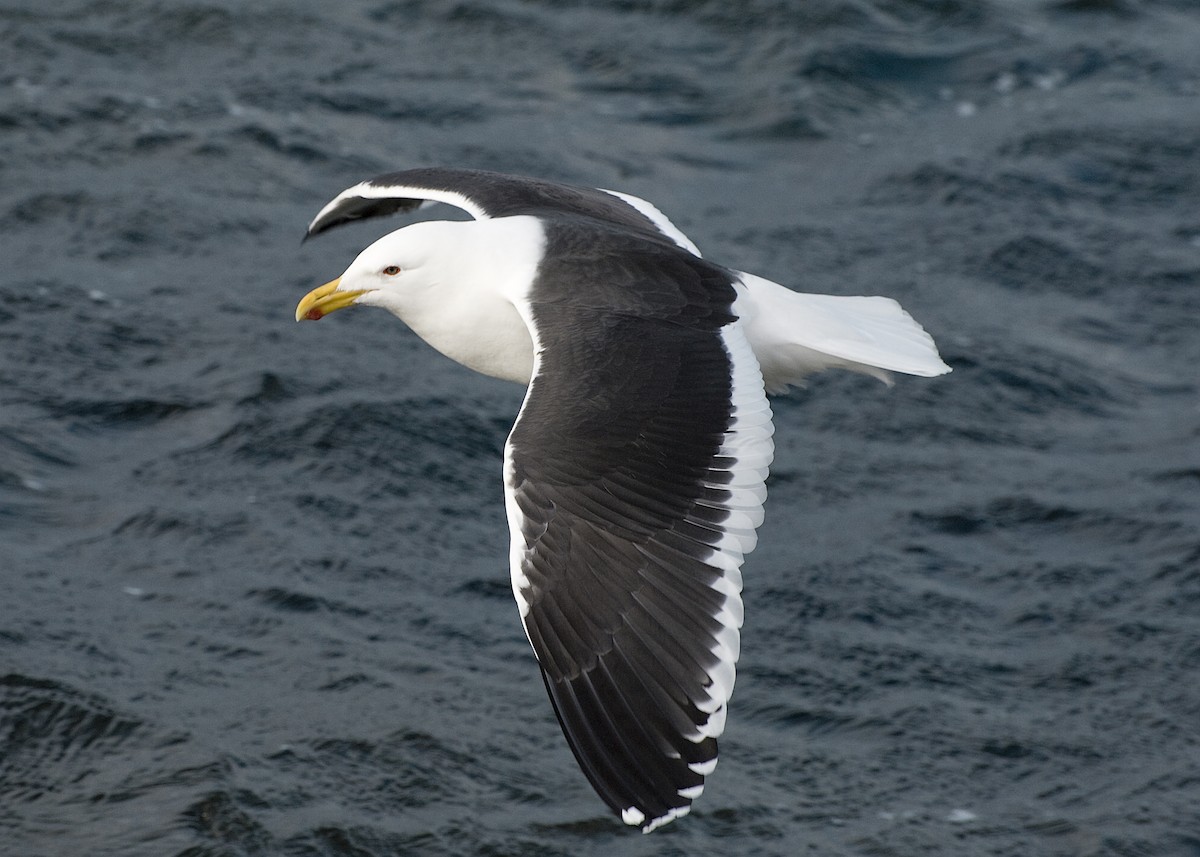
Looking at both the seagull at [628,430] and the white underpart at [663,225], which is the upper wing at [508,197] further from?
the seagull at [628,430]

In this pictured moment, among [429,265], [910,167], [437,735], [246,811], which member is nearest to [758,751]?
[437,735]

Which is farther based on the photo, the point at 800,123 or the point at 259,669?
the point at 800,123

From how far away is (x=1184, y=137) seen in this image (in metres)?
11.1

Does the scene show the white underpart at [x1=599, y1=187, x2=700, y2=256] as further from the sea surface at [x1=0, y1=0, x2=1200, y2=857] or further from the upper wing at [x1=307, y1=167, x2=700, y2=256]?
the sea surface at [x1=0, y1=0, x2=1200, y2=857]

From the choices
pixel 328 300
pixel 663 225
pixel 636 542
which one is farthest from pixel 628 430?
pixel 663 225

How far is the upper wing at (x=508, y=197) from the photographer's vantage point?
6336 mm

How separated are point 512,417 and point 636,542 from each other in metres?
4.18

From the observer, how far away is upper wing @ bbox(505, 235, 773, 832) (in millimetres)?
4477

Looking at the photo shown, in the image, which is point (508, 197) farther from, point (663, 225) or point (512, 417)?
point (512, 417)

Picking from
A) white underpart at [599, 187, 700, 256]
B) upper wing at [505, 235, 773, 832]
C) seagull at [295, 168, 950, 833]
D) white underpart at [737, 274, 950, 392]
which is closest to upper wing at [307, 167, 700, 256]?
white underpart at [599, 187, 700, 256]

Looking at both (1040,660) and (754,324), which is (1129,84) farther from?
(754,324)

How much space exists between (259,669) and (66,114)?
15.5ft

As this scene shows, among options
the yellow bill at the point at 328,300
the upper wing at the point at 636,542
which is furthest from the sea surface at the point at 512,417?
the upper wing at the point at 636,542

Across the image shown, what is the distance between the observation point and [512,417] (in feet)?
28.9
